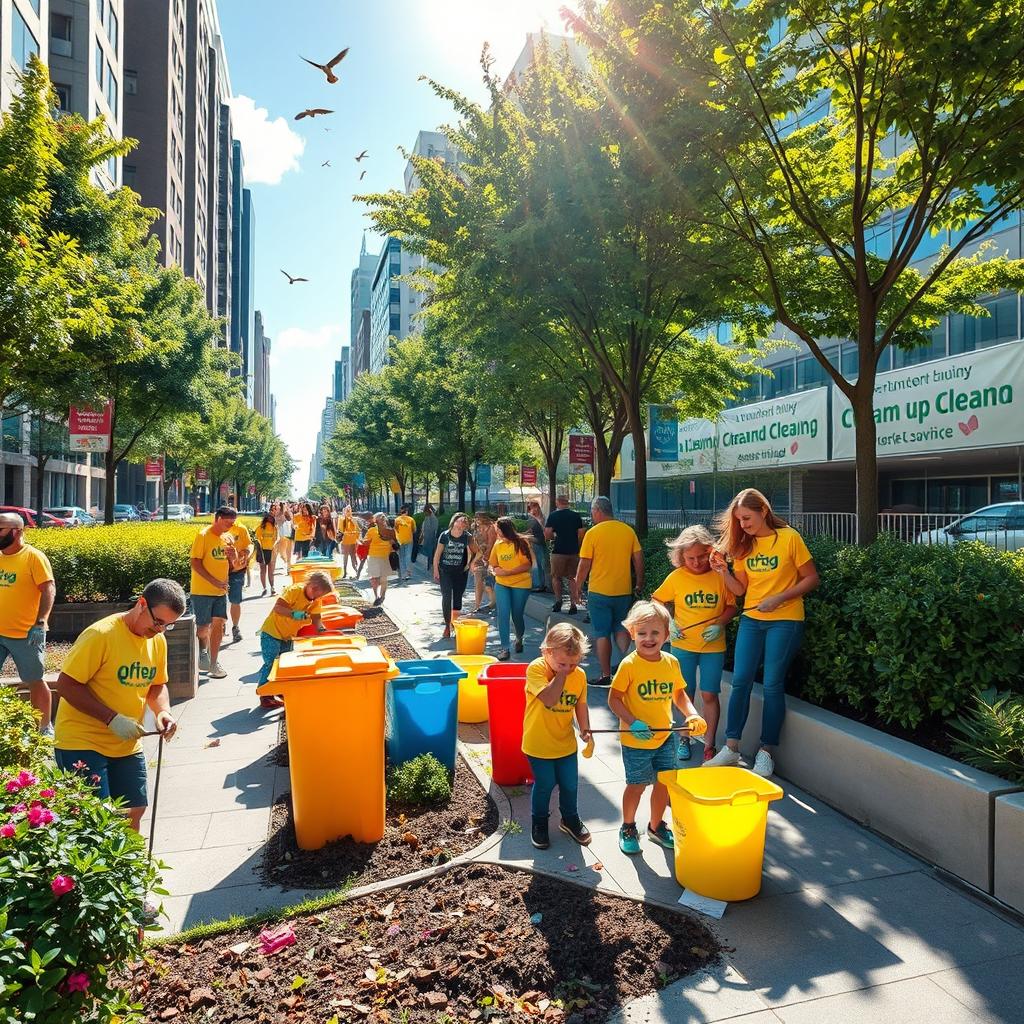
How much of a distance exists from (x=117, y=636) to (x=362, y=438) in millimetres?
35036

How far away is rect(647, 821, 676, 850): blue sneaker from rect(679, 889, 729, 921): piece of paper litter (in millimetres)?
573

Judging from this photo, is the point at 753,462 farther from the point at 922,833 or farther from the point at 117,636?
the point at 117,636

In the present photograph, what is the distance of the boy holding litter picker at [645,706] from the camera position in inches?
164

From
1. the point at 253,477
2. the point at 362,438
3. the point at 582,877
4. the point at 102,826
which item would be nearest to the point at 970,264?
the point at 582,877

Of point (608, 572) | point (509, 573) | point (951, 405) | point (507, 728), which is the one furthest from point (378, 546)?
point (951, 405)

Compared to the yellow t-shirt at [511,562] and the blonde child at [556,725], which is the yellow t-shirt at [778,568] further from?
the yellow t-shirt at [511,562]

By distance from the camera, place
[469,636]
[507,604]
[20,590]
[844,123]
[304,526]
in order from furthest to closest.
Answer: [304,526], [507,604], [844,123], [469,636], [20,590]

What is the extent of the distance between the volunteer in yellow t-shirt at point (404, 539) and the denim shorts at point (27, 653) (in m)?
9.93

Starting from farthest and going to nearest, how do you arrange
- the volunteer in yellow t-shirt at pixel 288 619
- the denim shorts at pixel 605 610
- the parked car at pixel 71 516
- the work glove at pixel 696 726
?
the parked car at pixel 71 516
the denim shorts at pixel 605 610
the volunteer in yellow t-shirt at pixel 288 619
the work glove at pixel 696 726

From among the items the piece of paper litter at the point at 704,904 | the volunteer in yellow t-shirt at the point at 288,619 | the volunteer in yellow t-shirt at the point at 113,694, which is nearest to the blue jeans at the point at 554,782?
the piece of paper litter at the point at 704,904

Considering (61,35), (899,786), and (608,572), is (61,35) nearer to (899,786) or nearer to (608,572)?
(608,572)

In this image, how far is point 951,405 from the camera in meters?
17.5

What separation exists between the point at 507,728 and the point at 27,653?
12.8 ft

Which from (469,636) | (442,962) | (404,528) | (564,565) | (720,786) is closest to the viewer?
(442,962)
